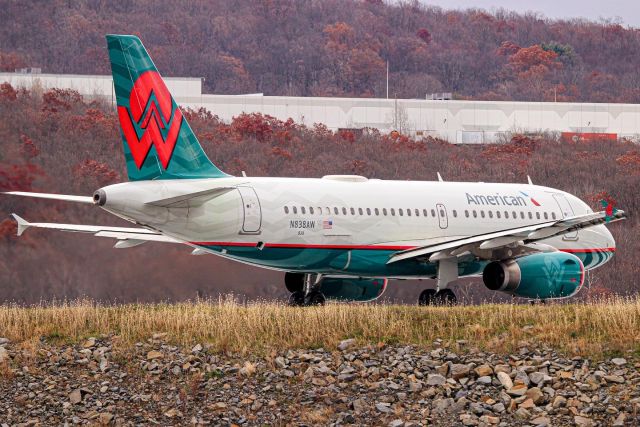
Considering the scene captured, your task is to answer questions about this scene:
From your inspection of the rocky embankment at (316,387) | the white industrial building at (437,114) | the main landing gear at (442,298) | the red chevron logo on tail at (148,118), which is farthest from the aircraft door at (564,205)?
the white industrial building at (437,114)

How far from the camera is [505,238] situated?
120ft

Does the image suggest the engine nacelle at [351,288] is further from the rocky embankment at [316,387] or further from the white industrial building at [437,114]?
the white industrial building at [437,114]

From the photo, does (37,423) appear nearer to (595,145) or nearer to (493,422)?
(493,422)

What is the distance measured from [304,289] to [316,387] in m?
13.4

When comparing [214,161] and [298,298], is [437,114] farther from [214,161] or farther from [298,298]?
[298,298]

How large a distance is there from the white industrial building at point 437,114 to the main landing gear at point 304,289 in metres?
64.5

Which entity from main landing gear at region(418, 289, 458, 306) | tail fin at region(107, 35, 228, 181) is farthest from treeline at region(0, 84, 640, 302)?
tail fin at region(107, 35, 228, 181)

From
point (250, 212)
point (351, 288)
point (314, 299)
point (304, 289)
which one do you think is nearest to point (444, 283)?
point (351, 288)

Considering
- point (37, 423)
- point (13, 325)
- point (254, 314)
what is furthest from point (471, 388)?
point (13, 325)

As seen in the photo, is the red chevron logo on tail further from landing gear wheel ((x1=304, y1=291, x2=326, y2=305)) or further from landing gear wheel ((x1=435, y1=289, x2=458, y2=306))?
landing gear wheel ((x1=435, y1=289, x2=458, y2=306))

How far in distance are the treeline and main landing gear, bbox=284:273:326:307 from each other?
733cm

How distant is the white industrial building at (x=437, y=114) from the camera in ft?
342

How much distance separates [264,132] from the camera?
306ft

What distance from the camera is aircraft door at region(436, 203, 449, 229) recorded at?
40.1m
